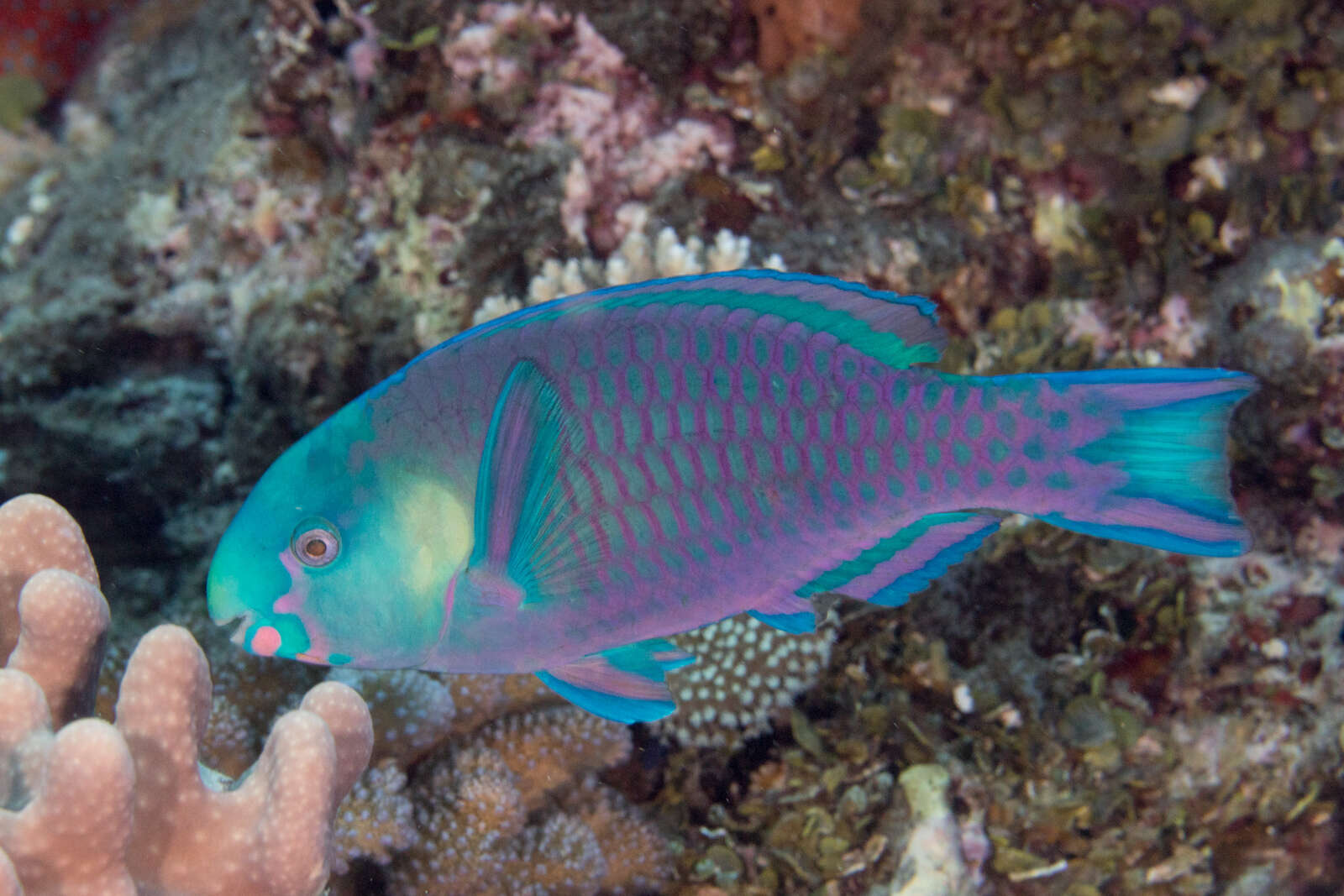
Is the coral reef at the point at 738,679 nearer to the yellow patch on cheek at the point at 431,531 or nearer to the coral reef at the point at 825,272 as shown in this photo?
the coral reef at the point at 825,272

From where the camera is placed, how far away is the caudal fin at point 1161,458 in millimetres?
1745

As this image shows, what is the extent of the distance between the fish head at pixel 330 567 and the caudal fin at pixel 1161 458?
4.31ft

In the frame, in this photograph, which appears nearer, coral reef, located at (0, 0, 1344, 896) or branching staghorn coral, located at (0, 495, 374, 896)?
branching staghorn coral, located at (0, 495, 374, 896)

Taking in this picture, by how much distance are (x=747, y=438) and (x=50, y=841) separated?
1.52m

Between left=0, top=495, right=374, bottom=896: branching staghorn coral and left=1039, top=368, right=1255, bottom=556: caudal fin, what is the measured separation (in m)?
1.68

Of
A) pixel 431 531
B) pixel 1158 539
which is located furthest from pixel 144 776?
pixel 1158 539

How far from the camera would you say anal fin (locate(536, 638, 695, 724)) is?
6.09ft

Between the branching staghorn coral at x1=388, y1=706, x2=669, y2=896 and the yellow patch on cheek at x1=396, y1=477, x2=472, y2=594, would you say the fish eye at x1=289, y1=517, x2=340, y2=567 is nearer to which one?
the yellow patch on cheek at x1=396, y1=477, x2=472, y2=594

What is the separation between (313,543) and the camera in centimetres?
172

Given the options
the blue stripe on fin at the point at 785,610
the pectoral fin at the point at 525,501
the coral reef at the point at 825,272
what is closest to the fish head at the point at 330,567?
the pectoral fin at the point at 525,501

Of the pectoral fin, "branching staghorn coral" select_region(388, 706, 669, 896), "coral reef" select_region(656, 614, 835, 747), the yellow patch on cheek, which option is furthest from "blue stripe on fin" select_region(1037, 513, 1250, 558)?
"branching staghorn coral" select_region(388, 706, 669, 896)

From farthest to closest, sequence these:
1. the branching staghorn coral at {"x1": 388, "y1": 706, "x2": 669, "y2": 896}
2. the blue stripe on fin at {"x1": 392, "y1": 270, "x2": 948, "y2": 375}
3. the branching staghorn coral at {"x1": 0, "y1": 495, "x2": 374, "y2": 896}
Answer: the branching staghorn coral at {"x1": 388, "y1": 706, "x2": 669, "y2": 896} → the blue stripe on fin at {"x1": 392, "y1": 270, "x2": 948, "y2": 375} → the branching staghorn coral at {"x1": 0, "y1": 495, "x2": 374, "y2": 896}

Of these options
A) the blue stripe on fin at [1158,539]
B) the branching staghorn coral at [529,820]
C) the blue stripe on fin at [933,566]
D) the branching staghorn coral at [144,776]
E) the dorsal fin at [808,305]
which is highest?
the dorsal fin at [808,305]

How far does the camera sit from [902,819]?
10.6 feet
